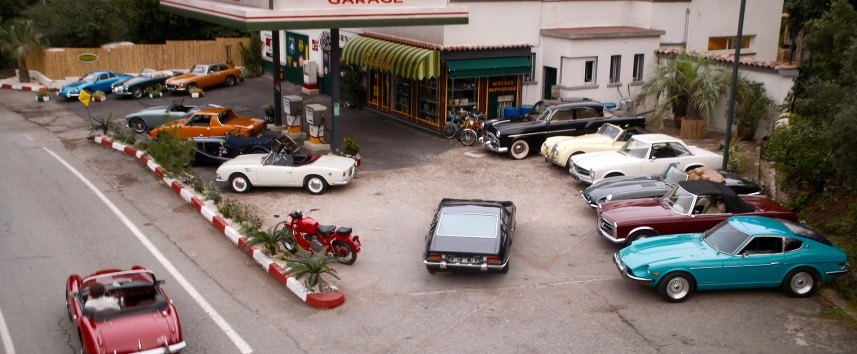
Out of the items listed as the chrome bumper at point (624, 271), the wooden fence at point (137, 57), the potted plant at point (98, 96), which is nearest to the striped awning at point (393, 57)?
the potted plant at point (98, 96)

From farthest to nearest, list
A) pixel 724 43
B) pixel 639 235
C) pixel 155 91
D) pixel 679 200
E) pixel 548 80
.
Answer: pixel 155 91
pixel 724 43
pixel 548 80
pixel 679 200
pixel 639 235

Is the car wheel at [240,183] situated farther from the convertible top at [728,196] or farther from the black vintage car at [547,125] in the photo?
the convertible top at [728,196]

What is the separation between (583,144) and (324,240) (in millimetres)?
9021

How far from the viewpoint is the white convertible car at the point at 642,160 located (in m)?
19.5

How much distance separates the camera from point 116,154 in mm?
24375

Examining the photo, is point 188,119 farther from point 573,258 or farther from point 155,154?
point 573,258

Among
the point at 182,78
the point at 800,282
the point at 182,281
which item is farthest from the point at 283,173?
the point at 182,78

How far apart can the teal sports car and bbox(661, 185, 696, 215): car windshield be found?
1.78 m

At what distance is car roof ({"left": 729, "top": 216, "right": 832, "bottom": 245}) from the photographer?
533 inches

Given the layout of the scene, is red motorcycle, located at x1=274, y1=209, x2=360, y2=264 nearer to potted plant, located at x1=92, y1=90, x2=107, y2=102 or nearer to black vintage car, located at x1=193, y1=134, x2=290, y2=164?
black vintage car, located at x1=193, y1=134, x2=290, y2=164

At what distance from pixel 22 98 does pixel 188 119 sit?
1363 centimetres

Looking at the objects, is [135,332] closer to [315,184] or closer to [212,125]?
[315,184]

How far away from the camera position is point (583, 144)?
21.6 meters

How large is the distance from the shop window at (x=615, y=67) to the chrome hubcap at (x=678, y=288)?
15789 millimetres
